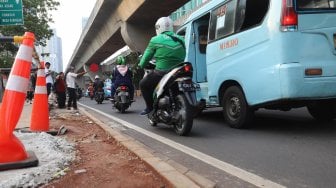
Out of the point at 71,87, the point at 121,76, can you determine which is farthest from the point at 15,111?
the point at 71,87

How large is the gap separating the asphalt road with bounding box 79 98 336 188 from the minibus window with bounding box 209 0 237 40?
61.5 inches

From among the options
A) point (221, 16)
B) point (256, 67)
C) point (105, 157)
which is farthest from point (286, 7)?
point (105, 157)

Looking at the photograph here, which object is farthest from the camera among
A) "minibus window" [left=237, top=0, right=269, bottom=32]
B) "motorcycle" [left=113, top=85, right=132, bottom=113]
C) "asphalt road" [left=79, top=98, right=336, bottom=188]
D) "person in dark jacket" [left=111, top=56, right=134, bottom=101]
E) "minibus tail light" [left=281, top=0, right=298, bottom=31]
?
"person in dark jacket" [left=111, top=56, right=134, bottom=101]

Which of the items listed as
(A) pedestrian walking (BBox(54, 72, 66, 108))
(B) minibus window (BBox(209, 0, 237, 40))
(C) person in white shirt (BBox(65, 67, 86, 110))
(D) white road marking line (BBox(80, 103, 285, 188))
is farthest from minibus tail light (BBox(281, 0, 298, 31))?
(A) pedestrian walking (BBox(54, 72, 66, 108))

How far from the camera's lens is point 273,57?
5.84 m

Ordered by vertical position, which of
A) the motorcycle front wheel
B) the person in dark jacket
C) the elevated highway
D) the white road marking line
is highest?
the elevated highway

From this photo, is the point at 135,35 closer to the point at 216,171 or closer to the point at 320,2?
the point at 320,2

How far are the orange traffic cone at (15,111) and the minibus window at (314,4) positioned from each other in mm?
3441

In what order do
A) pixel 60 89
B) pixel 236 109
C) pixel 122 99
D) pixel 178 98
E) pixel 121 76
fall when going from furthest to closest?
pixel 60 89
pixel 121 76
pixel 122 99
pixel 236 109
pixel 178 98

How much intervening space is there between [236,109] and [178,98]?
3.20 ft

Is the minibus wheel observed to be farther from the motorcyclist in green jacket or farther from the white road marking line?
the white road marking line

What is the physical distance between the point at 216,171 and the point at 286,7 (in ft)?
8.65

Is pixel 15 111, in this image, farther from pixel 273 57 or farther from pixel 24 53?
pixel 273 57

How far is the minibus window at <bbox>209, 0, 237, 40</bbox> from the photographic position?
700 centimetres
